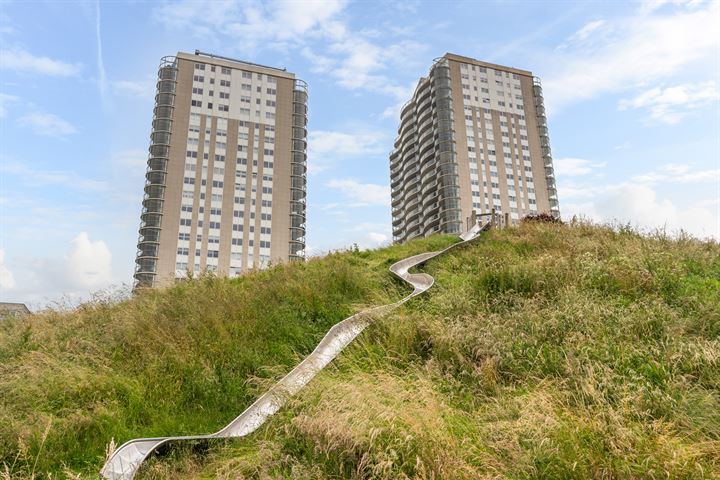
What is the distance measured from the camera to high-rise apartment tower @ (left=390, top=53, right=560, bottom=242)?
285 ft

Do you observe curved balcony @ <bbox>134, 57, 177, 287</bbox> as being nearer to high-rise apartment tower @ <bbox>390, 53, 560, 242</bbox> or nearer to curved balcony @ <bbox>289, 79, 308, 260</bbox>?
curved balcony @ <bbox>289, 79, 308, 260</bbox>

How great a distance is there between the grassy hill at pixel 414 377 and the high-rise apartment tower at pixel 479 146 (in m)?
76.3

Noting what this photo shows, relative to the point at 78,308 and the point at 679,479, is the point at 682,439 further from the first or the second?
the point at 78,308

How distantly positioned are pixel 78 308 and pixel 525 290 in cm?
1293

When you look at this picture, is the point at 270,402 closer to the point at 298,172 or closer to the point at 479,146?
the point at 298,172

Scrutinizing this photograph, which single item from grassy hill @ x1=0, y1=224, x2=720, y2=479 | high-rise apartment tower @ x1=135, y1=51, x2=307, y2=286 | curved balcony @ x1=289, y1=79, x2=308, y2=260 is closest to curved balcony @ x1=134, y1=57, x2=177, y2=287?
high-rise apartment tower @ x1=135, y1=51, x2=307, y2=286

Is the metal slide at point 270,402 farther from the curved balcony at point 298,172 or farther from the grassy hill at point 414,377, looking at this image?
the curved balcony at point 298,172

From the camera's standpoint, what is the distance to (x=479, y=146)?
89750 millimetres

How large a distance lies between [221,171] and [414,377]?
75.1 m

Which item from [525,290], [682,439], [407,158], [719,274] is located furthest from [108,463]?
[407,158]

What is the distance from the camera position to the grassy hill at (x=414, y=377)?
441 cm

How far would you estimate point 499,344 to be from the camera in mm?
6820

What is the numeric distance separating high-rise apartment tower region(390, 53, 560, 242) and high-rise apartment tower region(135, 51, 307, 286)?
2869 centimetres

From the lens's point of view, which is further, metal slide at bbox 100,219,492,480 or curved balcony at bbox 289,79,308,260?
curved balcony at bbox 289,79,308,260
